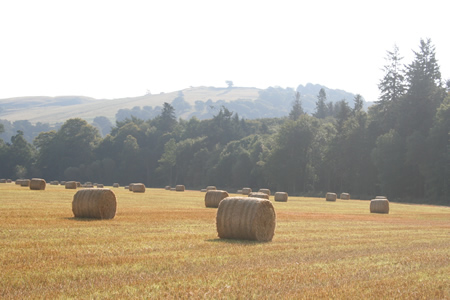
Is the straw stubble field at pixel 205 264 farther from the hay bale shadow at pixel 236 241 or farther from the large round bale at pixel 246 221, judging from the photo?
the large round bale at pixel 246 221

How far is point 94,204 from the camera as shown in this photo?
20531 mm

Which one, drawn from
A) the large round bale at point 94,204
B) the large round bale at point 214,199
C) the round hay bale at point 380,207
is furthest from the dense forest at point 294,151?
the large round bale at point 94,204

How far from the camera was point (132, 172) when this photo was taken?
429ft

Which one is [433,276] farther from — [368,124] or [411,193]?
[368,124]

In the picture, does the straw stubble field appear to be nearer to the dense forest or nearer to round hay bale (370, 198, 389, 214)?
round hay bale (370, 198, 389, 214)

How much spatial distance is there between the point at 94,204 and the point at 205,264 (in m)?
10.4

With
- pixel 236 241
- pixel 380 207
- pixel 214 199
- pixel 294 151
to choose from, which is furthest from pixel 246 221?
pixel 294 151

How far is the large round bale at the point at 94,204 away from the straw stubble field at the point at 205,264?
231cm

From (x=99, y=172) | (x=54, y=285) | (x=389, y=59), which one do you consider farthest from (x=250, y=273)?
(x=99, y=172)

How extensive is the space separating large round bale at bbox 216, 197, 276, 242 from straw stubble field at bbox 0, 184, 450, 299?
408mm

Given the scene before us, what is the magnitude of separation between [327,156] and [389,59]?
20.5 m

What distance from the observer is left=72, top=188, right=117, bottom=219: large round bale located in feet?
67.4

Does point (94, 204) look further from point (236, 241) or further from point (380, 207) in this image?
point (380, 207)

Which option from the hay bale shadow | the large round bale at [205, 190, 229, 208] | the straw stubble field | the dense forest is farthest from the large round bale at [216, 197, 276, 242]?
the dense forest
